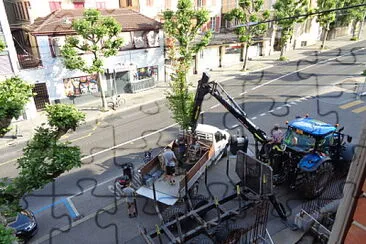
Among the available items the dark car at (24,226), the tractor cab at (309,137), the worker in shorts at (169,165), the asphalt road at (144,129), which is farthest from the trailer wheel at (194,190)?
the dark car at (24,226)

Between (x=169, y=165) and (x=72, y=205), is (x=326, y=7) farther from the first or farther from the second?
(x=72, y=205)

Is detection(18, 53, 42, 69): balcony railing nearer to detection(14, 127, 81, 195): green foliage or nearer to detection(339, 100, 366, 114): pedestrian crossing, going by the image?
detection(14, 127, 81, 195): green foliage

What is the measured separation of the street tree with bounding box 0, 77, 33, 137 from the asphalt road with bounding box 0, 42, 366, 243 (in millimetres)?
5191

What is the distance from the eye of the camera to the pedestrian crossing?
19203mm

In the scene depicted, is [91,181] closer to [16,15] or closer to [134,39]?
[134,39]

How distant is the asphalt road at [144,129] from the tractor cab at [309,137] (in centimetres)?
188

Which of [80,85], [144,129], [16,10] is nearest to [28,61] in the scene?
[80,85]

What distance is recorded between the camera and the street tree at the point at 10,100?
20.7ft

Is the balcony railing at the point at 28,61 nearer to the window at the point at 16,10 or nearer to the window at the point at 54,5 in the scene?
the window at the point at 16,10

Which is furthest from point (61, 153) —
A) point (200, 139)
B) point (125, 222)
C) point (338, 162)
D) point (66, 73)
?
point (66, 73)

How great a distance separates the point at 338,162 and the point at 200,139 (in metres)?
5.72

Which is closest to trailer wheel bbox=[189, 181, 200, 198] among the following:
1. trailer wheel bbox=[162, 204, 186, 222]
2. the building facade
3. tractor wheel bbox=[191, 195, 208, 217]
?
tractor wheel bbox=[191, 195, 208, 217]

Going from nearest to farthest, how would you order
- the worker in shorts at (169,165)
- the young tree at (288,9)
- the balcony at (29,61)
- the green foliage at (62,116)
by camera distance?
the green foliage at (62,116), the worker in shorts at (169,165), the balcony at (29,61), the young tree at (288,9)

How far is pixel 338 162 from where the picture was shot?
1144cm
